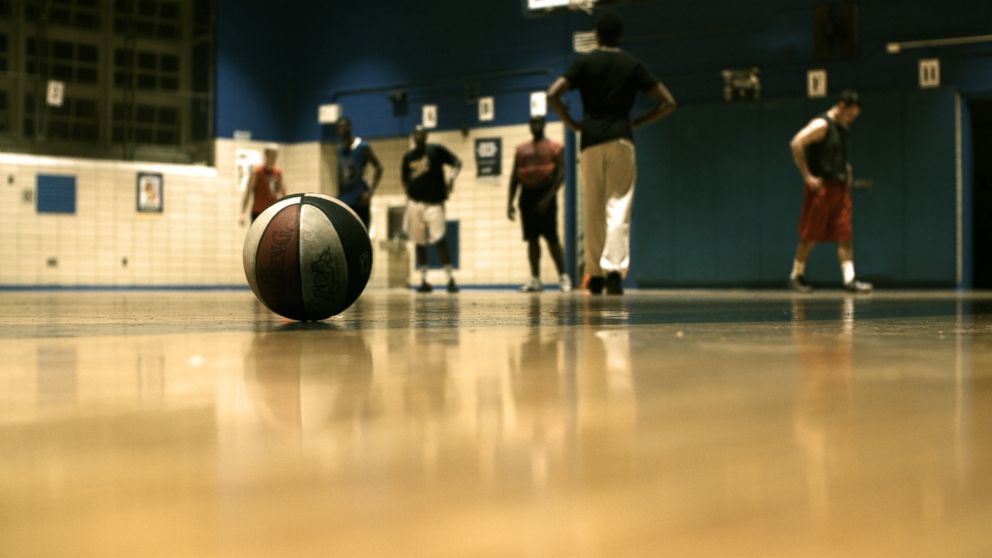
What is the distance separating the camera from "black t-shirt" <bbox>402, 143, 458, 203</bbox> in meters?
9.61

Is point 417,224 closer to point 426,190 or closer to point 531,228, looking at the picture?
point 426,190

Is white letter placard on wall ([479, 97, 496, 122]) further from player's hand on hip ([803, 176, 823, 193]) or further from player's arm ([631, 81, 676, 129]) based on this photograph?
player's arm ([631, 81, 676, 129])

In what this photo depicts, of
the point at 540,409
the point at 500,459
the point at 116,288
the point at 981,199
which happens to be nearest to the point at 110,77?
the point at 116,288

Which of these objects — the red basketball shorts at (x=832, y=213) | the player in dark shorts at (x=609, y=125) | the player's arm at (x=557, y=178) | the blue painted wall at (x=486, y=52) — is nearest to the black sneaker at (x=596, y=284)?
the player in dark shorts at (x=609, y=125)

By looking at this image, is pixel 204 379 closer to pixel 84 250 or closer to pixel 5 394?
pixel 5 394

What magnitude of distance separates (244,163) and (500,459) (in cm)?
1516

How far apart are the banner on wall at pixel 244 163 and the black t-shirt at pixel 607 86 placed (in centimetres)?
994

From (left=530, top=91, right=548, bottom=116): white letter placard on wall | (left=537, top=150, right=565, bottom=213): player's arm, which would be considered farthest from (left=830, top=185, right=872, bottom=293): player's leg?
(left=530, top=91, right=548, bottom=116): white letter placard on wall

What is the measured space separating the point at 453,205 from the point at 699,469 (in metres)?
13.3

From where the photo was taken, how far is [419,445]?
688mm

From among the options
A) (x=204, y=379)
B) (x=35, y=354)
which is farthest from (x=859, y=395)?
(x=35, y=354)

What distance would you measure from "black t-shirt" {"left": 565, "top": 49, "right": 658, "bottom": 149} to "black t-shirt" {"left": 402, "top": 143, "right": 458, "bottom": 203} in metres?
3.56

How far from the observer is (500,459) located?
0.62 m

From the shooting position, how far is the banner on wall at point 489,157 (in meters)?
13.5
